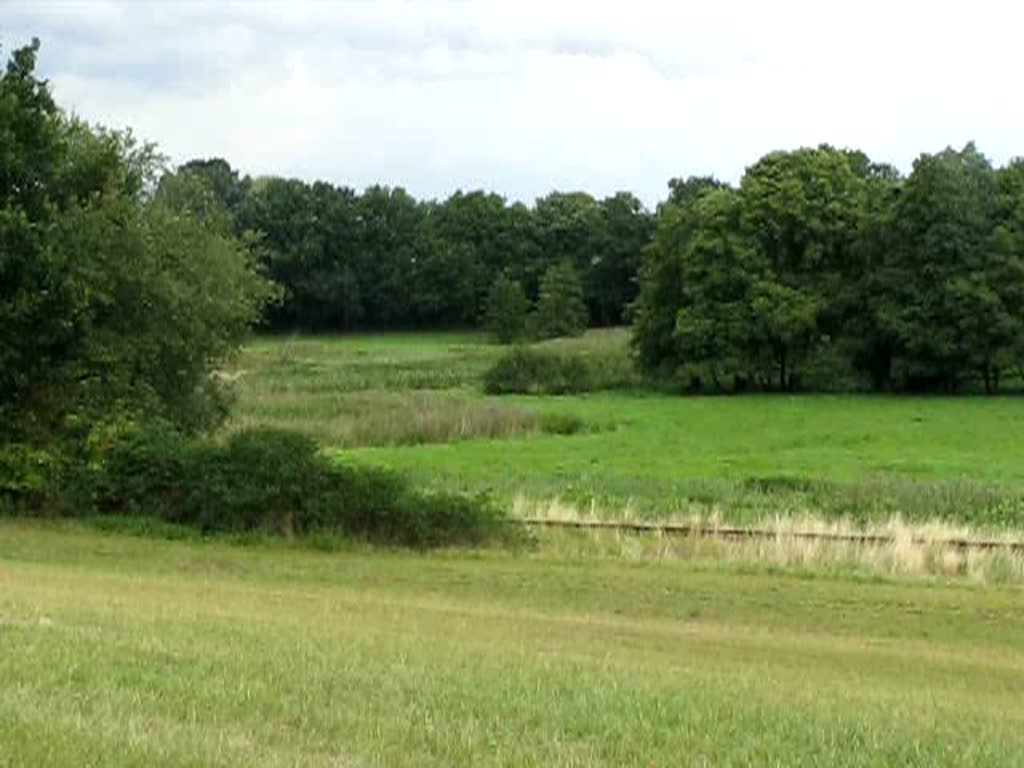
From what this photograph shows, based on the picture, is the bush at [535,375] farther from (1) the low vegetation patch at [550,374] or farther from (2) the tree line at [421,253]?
(2) the tree line at [421,253]

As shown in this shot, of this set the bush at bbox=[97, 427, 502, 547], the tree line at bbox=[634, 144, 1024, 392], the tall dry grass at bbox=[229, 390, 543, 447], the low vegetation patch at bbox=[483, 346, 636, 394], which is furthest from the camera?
the low vegetation patch at bbox=[483, 346, 636, 394]

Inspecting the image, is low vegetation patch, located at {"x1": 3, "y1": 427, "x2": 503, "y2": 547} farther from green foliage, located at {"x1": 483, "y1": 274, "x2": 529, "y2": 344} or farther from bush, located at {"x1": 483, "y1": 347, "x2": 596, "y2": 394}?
green foliage, located at {"x1": 483, "y1": 274, "x2": 529, "y2": 344}

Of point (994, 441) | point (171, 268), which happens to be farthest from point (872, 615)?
point (994, 441)

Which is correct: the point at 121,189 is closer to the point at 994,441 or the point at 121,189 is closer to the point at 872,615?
the point at 872,615

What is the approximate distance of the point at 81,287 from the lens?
2817 cm

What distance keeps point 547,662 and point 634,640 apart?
4.15 metres

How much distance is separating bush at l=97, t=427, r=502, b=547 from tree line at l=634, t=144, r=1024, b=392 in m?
53.9

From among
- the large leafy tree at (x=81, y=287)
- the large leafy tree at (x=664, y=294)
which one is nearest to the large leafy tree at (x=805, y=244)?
the large leafy tree at (x=664, y=294)

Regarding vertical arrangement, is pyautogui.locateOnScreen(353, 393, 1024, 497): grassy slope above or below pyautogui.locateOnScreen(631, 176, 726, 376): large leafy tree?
below

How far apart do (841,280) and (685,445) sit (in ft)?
109

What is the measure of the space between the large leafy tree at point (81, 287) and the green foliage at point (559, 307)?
296 feet

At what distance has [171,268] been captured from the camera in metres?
33.0

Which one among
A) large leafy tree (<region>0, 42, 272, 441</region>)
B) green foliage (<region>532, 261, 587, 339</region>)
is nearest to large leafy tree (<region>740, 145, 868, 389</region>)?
green foliage (<region>532, 261, 587, 339</region>)

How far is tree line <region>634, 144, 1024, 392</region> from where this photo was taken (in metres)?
75.3
